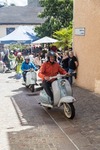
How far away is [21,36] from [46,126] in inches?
827

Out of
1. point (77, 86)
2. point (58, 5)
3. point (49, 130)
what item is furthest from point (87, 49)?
point (58, 5)

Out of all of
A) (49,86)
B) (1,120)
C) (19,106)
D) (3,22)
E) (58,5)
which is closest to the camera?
(1,120)

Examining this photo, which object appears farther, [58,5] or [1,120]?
[58,5]

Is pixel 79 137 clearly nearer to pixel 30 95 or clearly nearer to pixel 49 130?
pixel 49 130

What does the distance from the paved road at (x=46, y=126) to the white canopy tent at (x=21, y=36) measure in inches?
662

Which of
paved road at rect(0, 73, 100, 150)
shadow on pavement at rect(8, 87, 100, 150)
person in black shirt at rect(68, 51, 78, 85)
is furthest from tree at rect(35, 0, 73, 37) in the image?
shadow on pavement at rect(8, 87, 100, 150)

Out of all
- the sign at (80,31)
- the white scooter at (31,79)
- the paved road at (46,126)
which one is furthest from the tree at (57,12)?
the paved road at (46,126)

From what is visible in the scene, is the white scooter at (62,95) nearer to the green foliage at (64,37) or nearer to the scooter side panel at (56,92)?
the scooter side panel at (56,92)

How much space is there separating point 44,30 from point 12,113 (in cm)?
2094

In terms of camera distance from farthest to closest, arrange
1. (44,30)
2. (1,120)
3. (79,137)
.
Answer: (44,30) < (1,120) < (79,137)

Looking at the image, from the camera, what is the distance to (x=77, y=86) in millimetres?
14398

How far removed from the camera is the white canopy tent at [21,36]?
27.8 metres

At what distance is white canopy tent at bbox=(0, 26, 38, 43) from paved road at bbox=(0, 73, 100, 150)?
16.8 meters

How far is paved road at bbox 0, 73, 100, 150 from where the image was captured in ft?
20.9
